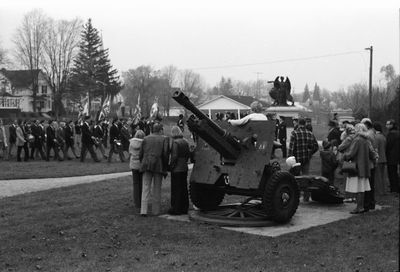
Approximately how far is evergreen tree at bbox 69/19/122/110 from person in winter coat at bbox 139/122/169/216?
2476 inches

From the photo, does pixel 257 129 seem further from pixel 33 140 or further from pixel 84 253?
pixel 33 140

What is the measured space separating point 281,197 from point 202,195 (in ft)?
6.03

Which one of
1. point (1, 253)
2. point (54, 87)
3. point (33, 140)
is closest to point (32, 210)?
point (1, 253)

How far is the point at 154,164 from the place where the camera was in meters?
11.1

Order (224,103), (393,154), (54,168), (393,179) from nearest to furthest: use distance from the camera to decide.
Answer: (393,154)
(393,179)
(54,168)
(224,103)

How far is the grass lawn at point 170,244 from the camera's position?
760 cm

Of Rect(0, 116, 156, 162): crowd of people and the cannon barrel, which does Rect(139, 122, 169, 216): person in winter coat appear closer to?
the cannon barrel

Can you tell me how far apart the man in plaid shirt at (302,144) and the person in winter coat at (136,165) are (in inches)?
134

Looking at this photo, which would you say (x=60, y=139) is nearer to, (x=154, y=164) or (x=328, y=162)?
(x=154, y=164)

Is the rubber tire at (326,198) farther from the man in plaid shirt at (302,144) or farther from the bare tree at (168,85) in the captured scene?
the bare tree at (168,85)

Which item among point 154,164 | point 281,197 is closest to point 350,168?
point 281,197

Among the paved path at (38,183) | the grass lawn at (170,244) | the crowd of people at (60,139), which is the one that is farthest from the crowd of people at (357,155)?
the crowd of people at (60,139)

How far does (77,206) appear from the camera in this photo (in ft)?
40.0

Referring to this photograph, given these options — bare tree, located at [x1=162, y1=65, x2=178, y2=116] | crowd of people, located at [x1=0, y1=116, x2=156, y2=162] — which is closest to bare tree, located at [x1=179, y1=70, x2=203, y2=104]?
bare tree, located at [x1=162, y1=65, x2=178, y2=116]
